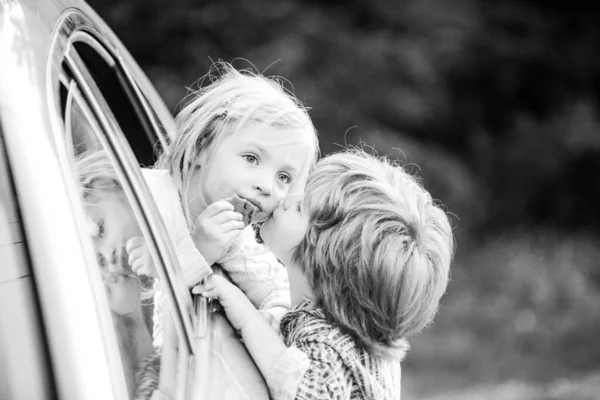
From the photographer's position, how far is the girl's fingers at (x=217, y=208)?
1908 millimetres

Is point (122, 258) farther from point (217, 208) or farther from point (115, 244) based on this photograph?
point (217, 208)

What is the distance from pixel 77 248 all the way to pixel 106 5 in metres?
8.32

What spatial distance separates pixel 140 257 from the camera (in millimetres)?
1609

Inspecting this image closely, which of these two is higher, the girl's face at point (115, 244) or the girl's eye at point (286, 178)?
the girl's eye at point (286, 178)

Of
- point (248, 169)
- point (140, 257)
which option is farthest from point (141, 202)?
point (248, 169)

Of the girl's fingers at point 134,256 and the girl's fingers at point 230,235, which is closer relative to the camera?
the girl's fingers at point 134,256

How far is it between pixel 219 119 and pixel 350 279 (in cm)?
47

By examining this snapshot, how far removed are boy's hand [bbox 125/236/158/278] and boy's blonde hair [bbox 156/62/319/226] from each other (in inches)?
16.0

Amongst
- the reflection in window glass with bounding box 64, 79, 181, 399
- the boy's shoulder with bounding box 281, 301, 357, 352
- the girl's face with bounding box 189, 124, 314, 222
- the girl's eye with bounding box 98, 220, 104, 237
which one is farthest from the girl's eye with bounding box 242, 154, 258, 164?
the girl's eye with bounding box 98, 220, 104, 237

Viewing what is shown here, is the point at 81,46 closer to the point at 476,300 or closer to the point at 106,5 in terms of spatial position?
the point at 106,5

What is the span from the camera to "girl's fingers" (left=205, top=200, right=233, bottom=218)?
6.26 feet

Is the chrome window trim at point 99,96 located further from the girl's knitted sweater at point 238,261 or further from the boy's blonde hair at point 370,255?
the boy's blonde hair at point 370,255

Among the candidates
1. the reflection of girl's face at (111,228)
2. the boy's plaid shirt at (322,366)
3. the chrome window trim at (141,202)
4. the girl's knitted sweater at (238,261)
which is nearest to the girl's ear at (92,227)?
the reflection of girl's face at (111,228)

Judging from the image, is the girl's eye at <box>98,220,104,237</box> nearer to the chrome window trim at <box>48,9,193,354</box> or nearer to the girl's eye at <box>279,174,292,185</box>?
the chrome window trim at <box>48,9,193,354</box>
